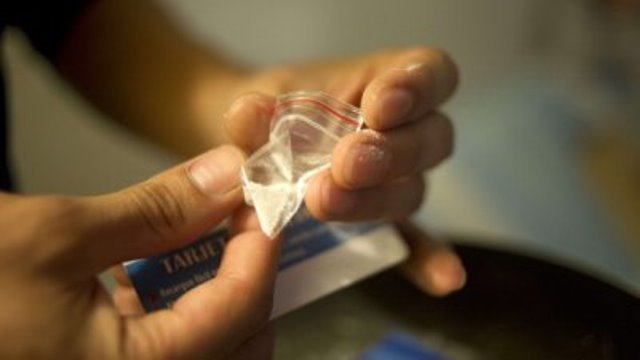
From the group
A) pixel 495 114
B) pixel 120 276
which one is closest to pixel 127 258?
pixel 120 276

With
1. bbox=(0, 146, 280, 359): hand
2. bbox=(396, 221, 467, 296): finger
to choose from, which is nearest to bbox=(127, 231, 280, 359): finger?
bbox=(0, 146, 280, 359): hand

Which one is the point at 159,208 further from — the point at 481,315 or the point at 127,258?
the point at 481,315

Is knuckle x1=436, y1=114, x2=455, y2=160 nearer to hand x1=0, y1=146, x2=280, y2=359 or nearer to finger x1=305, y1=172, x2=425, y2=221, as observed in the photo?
finger x1=305, y1=172, x2=425, y2=221

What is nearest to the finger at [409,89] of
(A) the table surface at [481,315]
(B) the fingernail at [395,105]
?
(B) the fingernail at [395,105]

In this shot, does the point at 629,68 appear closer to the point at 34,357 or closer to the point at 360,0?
the point at 360,0

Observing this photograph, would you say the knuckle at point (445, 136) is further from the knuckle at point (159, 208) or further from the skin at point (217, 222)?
the knuckle at point (159, 208)

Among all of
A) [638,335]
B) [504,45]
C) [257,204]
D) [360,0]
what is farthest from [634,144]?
[257,204]
